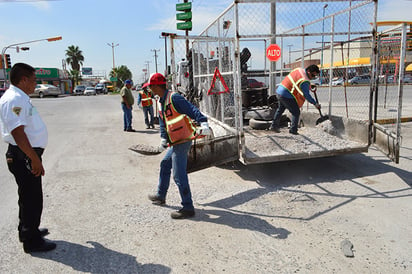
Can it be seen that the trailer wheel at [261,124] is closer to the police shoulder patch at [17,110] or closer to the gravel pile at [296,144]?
the gravel pile at [296,144]

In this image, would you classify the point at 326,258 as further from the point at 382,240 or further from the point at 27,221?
the point at 27,221

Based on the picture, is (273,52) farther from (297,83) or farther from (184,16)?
(184,16)

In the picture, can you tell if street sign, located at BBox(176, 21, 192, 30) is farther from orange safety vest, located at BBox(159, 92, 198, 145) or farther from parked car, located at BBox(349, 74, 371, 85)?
orange safety vest, located at BBox(159, 92, 198, 145)

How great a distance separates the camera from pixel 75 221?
4.01 metres

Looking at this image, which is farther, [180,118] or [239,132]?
[239,132]

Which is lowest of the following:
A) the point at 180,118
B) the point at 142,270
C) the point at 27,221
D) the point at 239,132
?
the point at 142,270

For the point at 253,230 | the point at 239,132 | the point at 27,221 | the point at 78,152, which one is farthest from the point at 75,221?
the point at 78,152

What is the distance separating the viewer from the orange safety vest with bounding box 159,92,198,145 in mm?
3898

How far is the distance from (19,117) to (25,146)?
27cm

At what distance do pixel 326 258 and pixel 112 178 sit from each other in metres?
3.88

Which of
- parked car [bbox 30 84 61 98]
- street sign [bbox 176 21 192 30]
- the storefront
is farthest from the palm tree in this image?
street sign [bbox 176 21 192 30]

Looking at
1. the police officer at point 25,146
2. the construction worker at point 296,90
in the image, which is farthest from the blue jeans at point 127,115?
the police officer at point 25,146

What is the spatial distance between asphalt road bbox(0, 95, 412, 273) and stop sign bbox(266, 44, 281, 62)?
11.9 feet

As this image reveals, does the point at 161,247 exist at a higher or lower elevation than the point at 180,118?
lower
